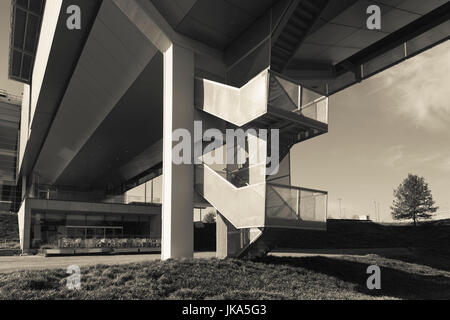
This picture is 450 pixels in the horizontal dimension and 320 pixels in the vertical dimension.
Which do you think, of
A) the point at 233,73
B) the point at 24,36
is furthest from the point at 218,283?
the point at 24,36

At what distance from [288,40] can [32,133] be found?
1151 inches

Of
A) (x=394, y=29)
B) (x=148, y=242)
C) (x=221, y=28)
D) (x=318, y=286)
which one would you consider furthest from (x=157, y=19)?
(x=148, y=242)

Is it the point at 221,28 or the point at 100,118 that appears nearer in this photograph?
the point at 221,28

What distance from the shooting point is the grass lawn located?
9.05 metres

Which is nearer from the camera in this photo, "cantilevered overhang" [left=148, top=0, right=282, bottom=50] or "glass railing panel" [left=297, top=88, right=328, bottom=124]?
"glass railing panel" [left=297, top=88, right=328, bottom=124]

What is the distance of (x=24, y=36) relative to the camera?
2884cm

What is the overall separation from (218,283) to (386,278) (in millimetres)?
8072

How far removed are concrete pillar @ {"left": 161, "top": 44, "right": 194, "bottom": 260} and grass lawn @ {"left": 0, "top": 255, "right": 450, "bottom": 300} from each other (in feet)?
6.04

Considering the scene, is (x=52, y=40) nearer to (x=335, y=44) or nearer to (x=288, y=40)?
(x=288, y=40)

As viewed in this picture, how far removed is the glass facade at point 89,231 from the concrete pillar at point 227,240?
1727cm

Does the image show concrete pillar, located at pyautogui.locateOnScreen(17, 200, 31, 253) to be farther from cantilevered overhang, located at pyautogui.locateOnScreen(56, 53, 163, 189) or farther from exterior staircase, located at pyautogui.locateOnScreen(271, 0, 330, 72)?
exterior staircase, located at pyautogui.locateOnScreen(271, 0, 330, 72)

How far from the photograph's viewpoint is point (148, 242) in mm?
32719

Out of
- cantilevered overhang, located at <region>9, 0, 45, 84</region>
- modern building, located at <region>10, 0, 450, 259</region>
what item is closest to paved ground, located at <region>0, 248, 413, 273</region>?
modern building, located at <region>10, 0, 450, 259</region>


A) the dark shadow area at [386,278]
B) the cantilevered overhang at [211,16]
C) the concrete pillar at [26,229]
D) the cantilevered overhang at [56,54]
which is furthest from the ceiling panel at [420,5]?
the concrete pillar at [26,229]
